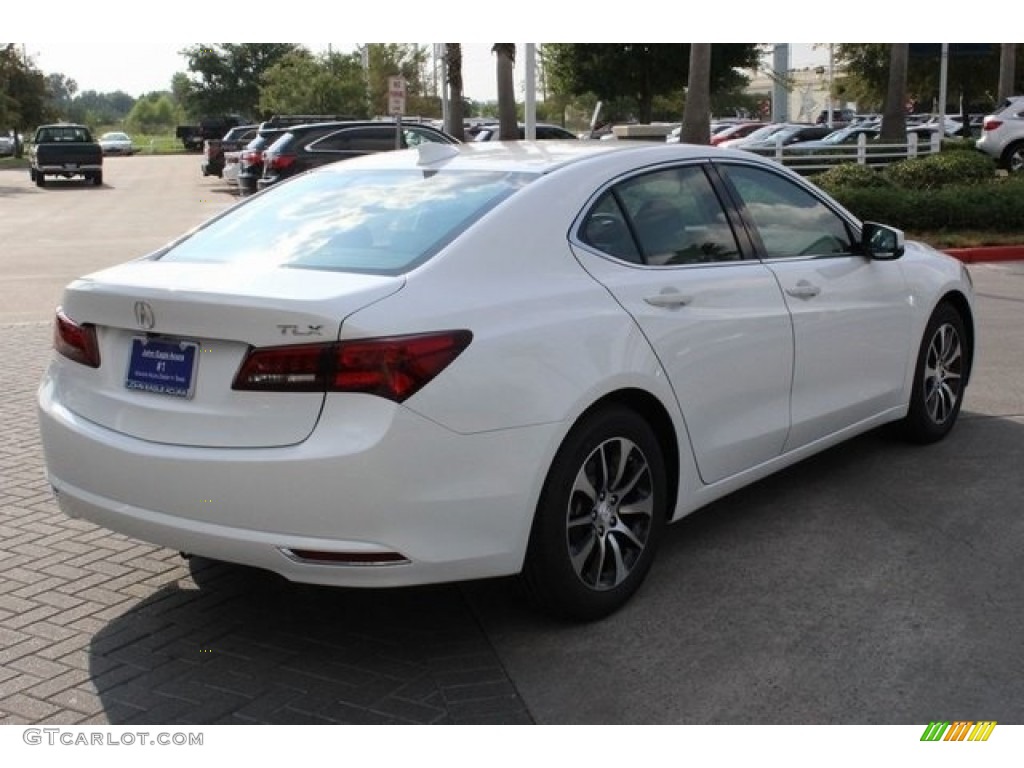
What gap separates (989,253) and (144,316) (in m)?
13.3

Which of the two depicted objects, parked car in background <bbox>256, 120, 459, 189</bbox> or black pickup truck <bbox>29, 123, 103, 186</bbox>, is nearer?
parked car in background <bbox>256, 120, 459, 189</bbox>

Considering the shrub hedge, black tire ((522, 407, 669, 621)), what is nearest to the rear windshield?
black tire ((522, 407, 669, 621))

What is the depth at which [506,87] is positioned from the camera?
2766 centimetres

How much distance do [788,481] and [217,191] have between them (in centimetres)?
2946

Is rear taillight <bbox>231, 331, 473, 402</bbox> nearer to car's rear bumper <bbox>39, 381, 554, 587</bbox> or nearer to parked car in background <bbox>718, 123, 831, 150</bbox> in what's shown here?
car's rear bumper <bbox>39, 381, 554, 587</bbox>

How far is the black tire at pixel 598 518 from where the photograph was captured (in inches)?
158

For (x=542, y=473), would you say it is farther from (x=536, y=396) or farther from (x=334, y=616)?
(x=334, y=616)

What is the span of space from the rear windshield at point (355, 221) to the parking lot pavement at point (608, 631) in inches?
48.9

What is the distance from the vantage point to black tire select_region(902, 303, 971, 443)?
20.3 ft

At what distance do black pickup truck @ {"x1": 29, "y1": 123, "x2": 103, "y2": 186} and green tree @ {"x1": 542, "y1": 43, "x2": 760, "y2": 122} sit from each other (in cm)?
1612

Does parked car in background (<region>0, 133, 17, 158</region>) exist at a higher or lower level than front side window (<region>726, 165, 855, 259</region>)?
lower

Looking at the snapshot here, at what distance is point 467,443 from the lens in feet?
12.2

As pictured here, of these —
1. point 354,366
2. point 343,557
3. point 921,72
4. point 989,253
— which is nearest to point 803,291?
point 354,366

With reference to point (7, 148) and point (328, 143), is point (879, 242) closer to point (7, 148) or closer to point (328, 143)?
point (328, 143)
